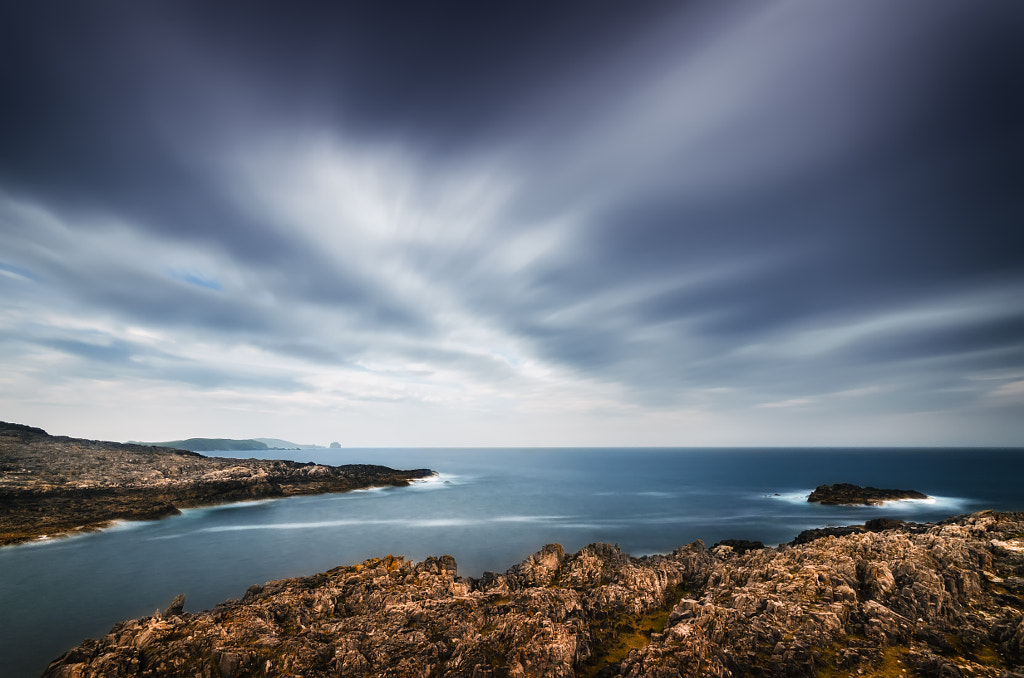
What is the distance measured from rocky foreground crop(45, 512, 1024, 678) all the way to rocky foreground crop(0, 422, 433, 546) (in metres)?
50.4

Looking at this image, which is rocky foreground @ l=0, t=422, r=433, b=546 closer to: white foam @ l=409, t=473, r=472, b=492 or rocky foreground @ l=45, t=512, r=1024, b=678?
white foam @ l=409, t=473, r=472, b=492

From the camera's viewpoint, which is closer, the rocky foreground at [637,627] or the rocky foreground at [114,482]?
the rocky foreground at [637,627]

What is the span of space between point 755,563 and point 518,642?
1716cm

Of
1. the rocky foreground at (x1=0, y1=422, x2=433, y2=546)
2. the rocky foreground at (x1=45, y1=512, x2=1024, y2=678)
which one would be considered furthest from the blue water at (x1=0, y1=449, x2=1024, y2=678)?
the rocky foreground at (x1=45, y1=512, x2=1024, y2=678)

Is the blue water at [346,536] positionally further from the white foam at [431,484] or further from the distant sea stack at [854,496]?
the white foam at [431,484]

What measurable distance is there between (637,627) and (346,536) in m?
46.5

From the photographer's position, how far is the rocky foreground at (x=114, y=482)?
183 ft

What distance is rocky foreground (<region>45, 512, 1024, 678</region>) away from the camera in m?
16.1

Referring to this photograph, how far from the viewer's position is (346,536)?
180 ft

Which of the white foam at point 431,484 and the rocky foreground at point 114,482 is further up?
the rocky foreground at point 114,482

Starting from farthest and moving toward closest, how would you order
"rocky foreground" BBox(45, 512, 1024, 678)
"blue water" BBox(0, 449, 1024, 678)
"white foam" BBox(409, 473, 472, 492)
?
"white foam" BBox(409, 473, 472, 492) < "blue water" BBox(0, 449, 1024, 678) < "rocky foreground" BBox(45, 512, 1024, 678)

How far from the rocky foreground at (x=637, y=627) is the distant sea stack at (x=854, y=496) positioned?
6671cm

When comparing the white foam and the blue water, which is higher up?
the blue water

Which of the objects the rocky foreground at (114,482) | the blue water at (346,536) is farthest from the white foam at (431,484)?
the rocky foreground at (114,482)
